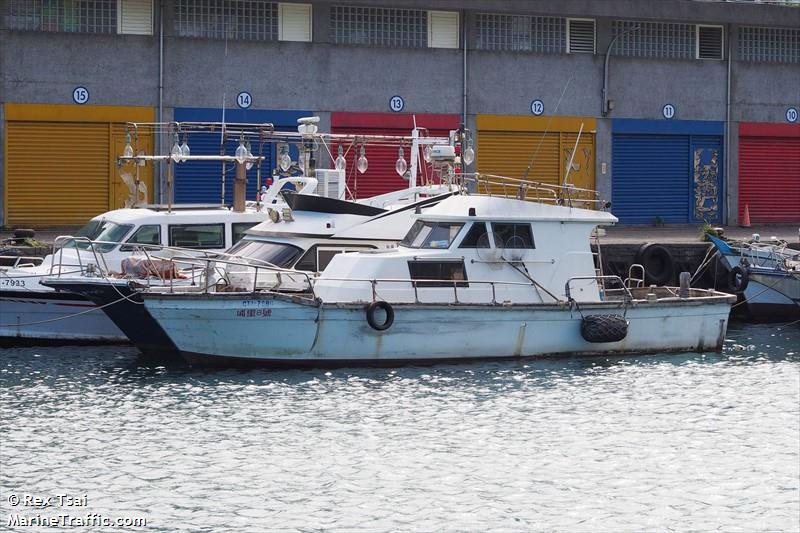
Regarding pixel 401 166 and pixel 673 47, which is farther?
pixel 673 47

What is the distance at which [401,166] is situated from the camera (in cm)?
2595

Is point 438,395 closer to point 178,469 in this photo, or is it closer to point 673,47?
point 178,469

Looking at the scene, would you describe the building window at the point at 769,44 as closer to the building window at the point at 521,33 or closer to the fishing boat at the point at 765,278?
→ the building window at the point at 521,33

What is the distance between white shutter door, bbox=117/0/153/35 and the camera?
34062 mm

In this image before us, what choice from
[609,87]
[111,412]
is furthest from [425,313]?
[609,87]

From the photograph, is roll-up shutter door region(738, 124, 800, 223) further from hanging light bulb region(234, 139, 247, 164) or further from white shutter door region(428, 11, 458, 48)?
hanging light bulb region(234, 139, 247, 164)

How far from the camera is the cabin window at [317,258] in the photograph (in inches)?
894

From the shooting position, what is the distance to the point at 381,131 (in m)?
36.3

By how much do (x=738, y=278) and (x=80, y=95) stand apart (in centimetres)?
1555

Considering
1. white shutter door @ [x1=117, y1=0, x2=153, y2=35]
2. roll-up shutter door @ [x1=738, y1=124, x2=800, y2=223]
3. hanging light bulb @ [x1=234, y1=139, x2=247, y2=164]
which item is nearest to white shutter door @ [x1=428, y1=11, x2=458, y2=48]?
white shutter door @ [x1=117, y1=0, x2=153, y2=35]

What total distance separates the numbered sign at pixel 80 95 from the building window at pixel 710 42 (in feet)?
54.6

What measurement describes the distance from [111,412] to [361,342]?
4.08 metres

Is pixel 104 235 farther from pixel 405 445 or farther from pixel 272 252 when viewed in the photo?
pixel 405 445

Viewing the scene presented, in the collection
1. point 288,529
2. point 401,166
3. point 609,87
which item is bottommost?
point 288,529
